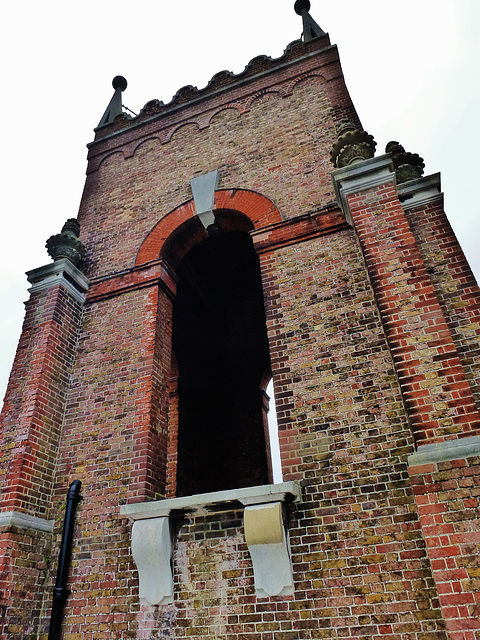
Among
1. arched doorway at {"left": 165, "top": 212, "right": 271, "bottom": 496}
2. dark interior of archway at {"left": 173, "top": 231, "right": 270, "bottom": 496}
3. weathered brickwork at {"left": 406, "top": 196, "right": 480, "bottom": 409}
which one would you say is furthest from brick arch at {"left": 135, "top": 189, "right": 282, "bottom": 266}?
weathered brickwork at {"left": 406, "top": 196, "right": 480, "bottom": 409}

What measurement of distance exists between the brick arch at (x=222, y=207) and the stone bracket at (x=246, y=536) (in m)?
3.45

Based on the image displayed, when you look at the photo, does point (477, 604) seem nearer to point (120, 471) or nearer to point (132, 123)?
point (120, 471)

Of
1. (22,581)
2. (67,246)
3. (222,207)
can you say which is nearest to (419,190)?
(222,207)

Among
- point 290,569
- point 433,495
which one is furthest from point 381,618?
point 433,495

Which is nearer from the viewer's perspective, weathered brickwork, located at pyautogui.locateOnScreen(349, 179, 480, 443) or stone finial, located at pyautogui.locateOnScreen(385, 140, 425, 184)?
weathered brickwork, located at pyautogui.locateOnScreen(349, 179, 480, 443)

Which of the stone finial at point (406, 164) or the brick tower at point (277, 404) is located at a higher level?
the stone finial at point (406, 164)

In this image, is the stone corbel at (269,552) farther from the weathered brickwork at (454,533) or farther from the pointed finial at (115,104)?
the pointed finial at (115,104)

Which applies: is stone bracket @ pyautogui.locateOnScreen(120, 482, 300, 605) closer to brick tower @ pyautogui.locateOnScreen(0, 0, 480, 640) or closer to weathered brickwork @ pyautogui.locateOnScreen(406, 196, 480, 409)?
brick tower @ pyautogui.locateOnScreen(0, 0, 480, 640)

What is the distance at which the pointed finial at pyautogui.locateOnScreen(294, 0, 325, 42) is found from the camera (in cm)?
804

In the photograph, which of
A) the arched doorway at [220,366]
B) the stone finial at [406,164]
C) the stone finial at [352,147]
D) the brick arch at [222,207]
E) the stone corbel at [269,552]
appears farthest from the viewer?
the arched doorway at [220,366]

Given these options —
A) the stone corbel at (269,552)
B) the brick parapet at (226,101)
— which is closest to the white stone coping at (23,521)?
the stone corbel at (269,552)

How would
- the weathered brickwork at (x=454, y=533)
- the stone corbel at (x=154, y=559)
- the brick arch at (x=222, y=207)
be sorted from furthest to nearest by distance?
the brick arch at (x=222, y=207) < the stone corbel at (x=154, y=559) < the weathered brickwork at (x=454, y=533)

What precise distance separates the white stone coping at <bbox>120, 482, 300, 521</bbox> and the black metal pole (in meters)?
0.72

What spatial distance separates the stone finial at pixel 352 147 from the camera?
207 inches
